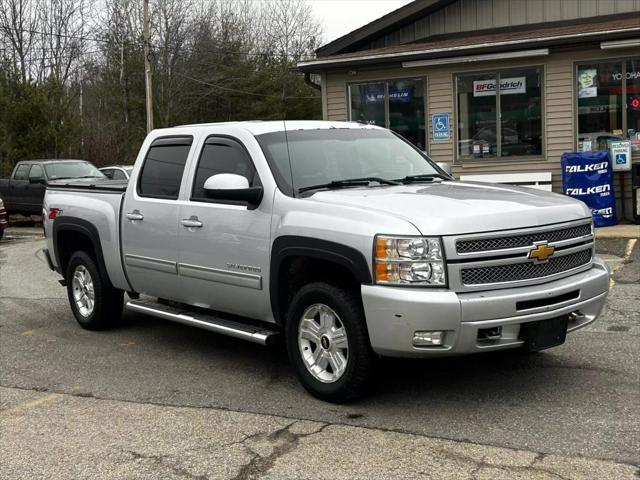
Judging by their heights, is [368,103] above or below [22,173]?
above

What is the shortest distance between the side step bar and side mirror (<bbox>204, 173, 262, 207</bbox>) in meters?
0.98

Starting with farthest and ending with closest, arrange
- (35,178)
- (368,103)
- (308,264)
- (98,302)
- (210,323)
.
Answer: (35,178)
(368,103)
(98,302)
(210,323)
(308,264)

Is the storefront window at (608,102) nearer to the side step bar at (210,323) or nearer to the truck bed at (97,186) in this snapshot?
the truck bed at (97,186)

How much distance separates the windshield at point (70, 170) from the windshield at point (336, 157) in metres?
14.7

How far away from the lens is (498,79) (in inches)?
593

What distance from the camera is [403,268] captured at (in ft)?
14.7

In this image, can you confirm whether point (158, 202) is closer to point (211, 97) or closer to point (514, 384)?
point (514, 384)

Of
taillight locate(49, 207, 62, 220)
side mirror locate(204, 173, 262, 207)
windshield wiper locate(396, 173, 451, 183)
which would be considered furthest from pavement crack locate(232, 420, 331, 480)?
taillight locate(49, 207, 62, 220)

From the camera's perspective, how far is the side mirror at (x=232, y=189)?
5.31 m

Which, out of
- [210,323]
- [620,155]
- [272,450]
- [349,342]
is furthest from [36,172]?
[272,450]

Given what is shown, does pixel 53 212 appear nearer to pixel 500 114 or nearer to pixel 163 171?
pixel 163 171

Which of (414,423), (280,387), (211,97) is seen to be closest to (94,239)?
(280,387)

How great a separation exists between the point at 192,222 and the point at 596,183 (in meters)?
Result: 10.0

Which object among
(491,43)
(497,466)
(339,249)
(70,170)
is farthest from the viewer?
(70,170)
